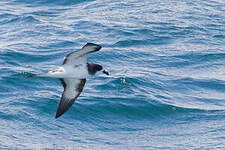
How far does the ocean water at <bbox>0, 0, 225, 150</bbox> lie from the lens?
43.8 feet

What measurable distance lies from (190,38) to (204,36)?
0.75m

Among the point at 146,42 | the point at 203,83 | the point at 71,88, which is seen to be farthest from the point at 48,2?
the point at 71,88

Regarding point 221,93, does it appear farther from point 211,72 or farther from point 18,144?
point 18,144

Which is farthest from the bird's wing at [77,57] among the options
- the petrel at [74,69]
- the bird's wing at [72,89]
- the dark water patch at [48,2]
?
the dark water patch at [48,2]

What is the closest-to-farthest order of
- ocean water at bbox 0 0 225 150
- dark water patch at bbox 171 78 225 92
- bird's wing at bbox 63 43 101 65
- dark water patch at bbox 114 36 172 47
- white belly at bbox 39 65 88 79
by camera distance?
1. bird's wing at bbox 63 43 101 65
2. white belly at bbox 39 65 88 79
3. ocean water at bbox 0 0 225 150
4. dark water patch at bbox 171 78 225 92
5. dark water patch at bbox 114 36 172 47

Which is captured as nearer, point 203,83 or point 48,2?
point 203,83

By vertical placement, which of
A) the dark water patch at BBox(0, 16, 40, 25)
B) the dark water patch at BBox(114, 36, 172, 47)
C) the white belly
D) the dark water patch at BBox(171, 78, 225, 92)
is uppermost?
the white belly

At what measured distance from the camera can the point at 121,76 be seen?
16219 millimetres

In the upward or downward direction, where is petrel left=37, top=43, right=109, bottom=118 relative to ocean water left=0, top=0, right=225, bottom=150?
upward

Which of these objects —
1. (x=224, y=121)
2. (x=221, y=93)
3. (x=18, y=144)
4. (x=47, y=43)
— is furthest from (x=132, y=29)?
(x=18, y=144)

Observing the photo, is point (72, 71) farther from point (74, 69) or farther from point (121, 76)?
point (121, 76)

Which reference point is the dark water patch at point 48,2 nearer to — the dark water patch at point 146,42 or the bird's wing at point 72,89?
the dark water patch at point 146,42

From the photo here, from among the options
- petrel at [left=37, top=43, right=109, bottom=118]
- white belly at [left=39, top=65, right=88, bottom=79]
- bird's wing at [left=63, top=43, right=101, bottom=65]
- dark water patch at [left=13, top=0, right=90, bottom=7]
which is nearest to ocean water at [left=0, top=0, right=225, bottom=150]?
dark water patch at [left=13, top=0, right=90, bottom=7]

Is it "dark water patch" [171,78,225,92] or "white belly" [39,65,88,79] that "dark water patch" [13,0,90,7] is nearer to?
"dark water patch" [171,78,225,92]
